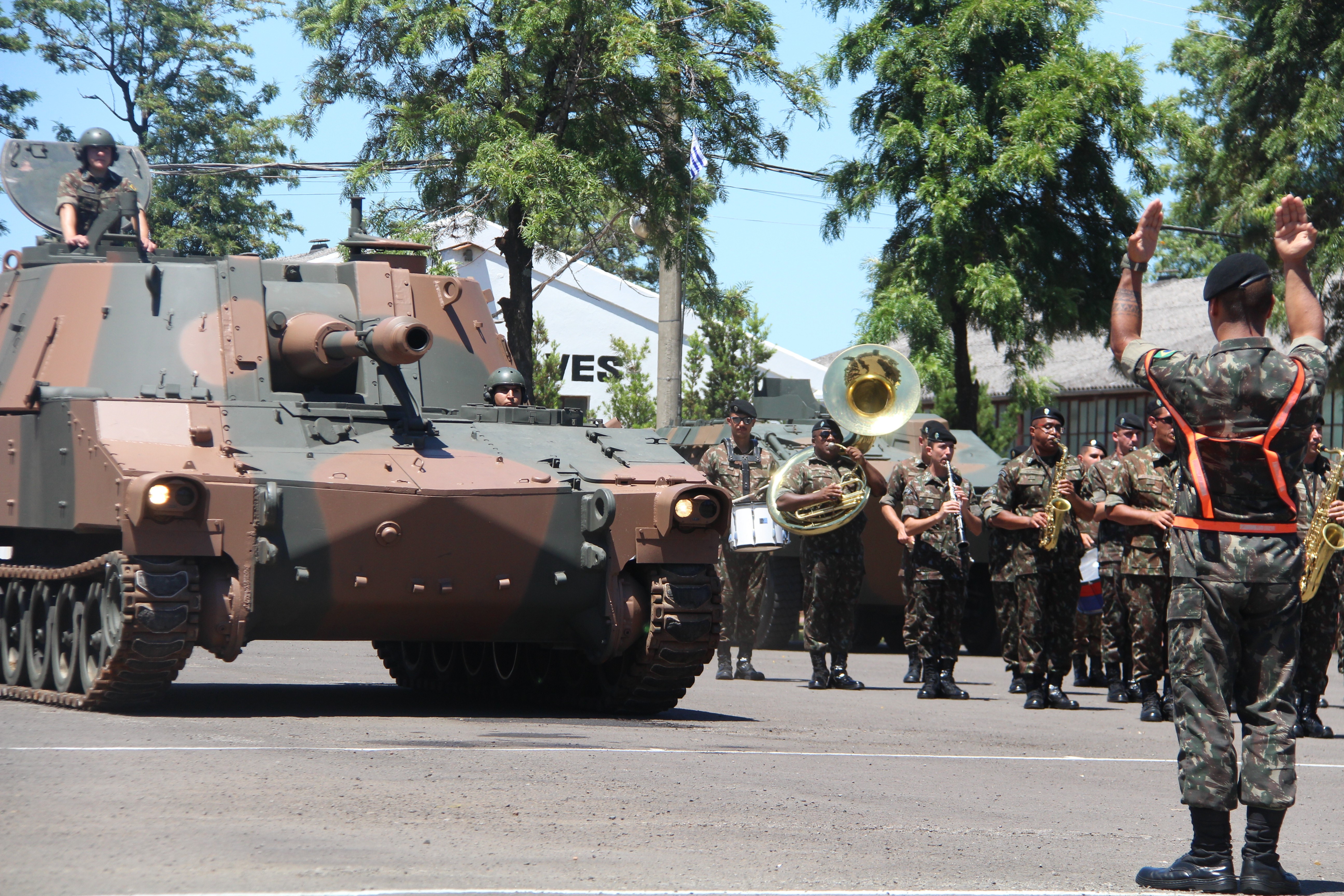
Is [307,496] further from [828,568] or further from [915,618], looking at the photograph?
[915,618]

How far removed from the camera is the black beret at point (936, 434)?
13.4 m

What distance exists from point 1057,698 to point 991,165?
12329mm

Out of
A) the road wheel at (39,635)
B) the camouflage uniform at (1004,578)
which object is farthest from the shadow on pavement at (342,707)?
the camouflage uniform at (1004,578)

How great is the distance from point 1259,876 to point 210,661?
11.0 meters

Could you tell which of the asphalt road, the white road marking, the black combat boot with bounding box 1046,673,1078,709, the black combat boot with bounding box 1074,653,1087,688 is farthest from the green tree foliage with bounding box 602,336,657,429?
the white road marking

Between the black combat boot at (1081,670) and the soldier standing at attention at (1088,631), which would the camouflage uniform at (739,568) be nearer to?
the soldier standing at attention at (1088,631)

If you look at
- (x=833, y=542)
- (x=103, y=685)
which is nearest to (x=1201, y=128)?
(x=833, y=542)

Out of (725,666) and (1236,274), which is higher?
(1236,274)

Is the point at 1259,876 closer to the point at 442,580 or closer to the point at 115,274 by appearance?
the point at 442,580

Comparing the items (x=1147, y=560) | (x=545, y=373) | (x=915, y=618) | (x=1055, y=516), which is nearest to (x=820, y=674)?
(x=915, y=618)

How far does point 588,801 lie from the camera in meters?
7.27

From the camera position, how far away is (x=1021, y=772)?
29.1ft

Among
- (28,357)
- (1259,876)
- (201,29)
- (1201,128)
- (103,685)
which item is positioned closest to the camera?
(1259,876)

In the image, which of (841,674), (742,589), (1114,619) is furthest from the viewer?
(742,589)
